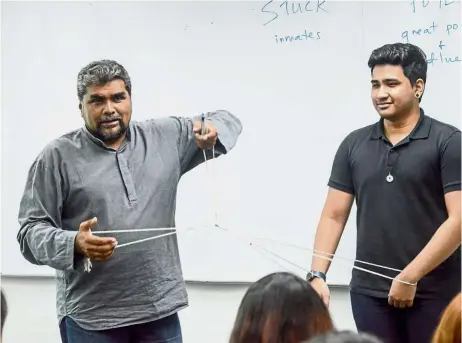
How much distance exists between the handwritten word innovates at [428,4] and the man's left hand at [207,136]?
0.77 metres

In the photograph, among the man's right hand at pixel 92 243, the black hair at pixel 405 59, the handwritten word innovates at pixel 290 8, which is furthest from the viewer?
the handwritten word innovates at pixel 290 8

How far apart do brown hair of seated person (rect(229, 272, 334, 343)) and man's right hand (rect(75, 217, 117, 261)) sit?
49cm

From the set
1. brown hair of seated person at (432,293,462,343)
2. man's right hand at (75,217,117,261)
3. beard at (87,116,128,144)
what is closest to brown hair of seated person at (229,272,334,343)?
brown hair of seated person at (432,293,462,343)

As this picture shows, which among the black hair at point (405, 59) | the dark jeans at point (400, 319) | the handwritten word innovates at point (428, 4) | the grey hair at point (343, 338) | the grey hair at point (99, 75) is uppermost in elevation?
the handwritten word innovates at point (428, 4)

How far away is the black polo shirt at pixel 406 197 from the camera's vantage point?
1.76 m

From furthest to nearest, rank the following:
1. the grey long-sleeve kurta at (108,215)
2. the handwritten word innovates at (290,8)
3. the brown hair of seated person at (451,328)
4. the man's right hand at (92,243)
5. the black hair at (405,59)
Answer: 1. the handwritten word innovates at (290,8)
2. the black hair at (405,59)
3. the grey long-sleeve kurta at (108,215)
4. the man's right hand at (92,243)
5. the brown hair of seated person at (451,328)

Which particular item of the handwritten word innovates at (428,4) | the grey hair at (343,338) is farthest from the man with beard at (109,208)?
the grey hair at (343,338)

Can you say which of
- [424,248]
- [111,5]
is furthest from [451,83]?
[111,5]

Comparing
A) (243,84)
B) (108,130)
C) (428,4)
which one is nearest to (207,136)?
(108,130)

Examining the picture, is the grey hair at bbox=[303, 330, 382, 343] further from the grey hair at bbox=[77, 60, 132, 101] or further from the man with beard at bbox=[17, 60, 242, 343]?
the grey hair at bbox=[77, 60, 132, 101]

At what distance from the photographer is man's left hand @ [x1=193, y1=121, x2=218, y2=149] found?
5.82ft

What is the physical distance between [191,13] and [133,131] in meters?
0.66

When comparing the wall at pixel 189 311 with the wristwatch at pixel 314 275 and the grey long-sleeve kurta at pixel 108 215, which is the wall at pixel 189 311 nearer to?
the wristwatch at pixel 314 275

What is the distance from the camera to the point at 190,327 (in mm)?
2416
